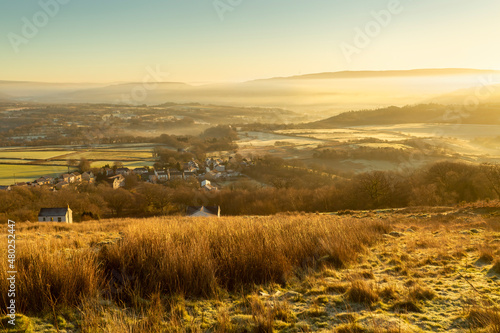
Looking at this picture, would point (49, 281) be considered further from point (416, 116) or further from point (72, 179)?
point (416, 116)

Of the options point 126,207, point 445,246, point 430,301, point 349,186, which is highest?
point 430,301

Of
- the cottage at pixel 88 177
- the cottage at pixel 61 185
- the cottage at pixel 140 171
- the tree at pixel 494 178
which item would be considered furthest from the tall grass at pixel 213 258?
the cottage at pixel 140 171

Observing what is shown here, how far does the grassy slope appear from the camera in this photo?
12.2ft

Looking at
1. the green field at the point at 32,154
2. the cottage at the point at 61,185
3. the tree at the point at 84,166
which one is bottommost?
the cottage at the point at 61,185

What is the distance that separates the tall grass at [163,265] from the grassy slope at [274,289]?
0.07 ft

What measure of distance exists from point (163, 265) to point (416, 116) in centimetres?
12863

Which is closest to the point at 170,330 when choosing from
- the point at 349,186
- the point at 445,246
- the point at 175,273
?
the point at 175,273

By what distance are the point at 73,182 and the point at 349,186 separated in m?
41.8

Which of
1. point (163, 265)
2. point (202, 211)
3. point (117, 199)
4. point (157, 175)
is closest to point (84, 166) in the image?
point (157, 175)

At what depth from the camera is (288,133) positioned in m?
94.2

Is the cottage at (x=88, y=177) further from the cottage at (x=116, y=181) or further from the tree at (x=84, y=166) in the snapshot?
the cottage at (x=116, y=181)

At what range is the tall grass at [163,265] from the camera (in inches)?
162

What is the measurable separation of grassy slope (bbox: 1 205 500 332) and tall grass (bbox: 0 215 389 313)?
0.02m

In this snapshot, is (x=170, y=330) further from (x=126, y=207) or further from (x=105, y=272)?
(x=126, y=207)
